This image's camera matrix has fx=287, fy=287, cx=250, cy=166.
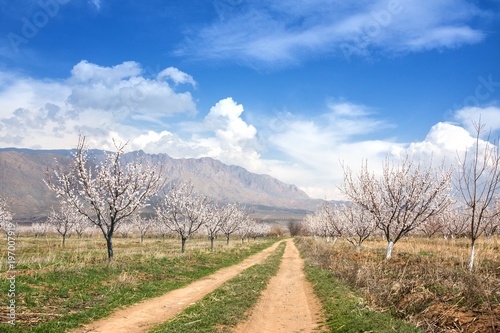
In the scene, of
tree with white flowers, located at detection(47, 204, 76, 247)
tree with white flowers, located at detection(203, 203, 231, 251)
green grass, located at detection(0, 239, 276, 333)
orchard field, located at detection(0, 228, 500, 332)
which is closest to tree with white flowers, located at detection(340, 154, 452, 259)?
orchard field, located at detection(0, 228, 500, 332)

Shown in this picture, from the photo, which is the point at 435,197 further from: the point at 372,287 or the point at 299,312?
the point at 299,312

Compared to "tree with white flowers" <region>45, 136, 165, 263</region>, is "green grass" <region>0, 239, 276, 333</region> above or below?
below

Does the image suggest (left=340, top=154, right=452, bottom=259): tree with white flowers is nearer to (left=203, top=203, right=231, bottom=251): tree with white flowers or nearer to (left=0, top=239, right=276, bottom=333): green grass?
(left=0, top=239, right=276, bottom=333): green grass

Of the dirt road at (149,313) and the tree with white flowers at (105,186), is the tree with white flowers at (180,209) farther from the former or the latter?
the dirt road at (149,313)

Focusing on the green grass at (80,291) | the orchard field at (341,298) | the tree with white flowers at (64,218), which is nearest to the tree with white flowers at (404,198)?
the orchard field at (341,298)

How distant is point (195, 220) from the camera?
35.4 meters

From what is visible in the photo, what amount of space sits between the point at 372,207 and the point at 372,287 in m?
7.72

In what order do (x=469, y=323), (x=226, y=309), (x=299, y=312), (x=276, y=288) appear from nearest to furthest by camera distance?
(x=469, y=323), (x=226, y=309), (x=299, y=312), (x=276, y=288)

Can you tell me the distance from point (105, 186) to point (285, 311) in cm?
1462

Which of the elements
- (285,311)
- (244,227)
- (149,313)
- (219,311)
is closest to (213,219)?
(244,227)

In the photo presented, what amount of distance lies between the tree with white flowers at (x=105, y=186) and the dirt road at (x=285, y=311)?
10.9 m

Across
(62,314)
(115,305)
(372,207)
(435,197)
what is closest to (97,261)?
(115,305)

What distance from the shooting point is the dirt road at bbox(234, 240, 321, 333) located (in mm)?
10125

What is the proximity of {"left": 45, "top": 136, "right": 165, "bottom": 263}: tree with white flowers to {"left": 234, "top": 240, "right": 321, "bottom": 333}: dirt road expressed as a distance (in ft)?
35.8
